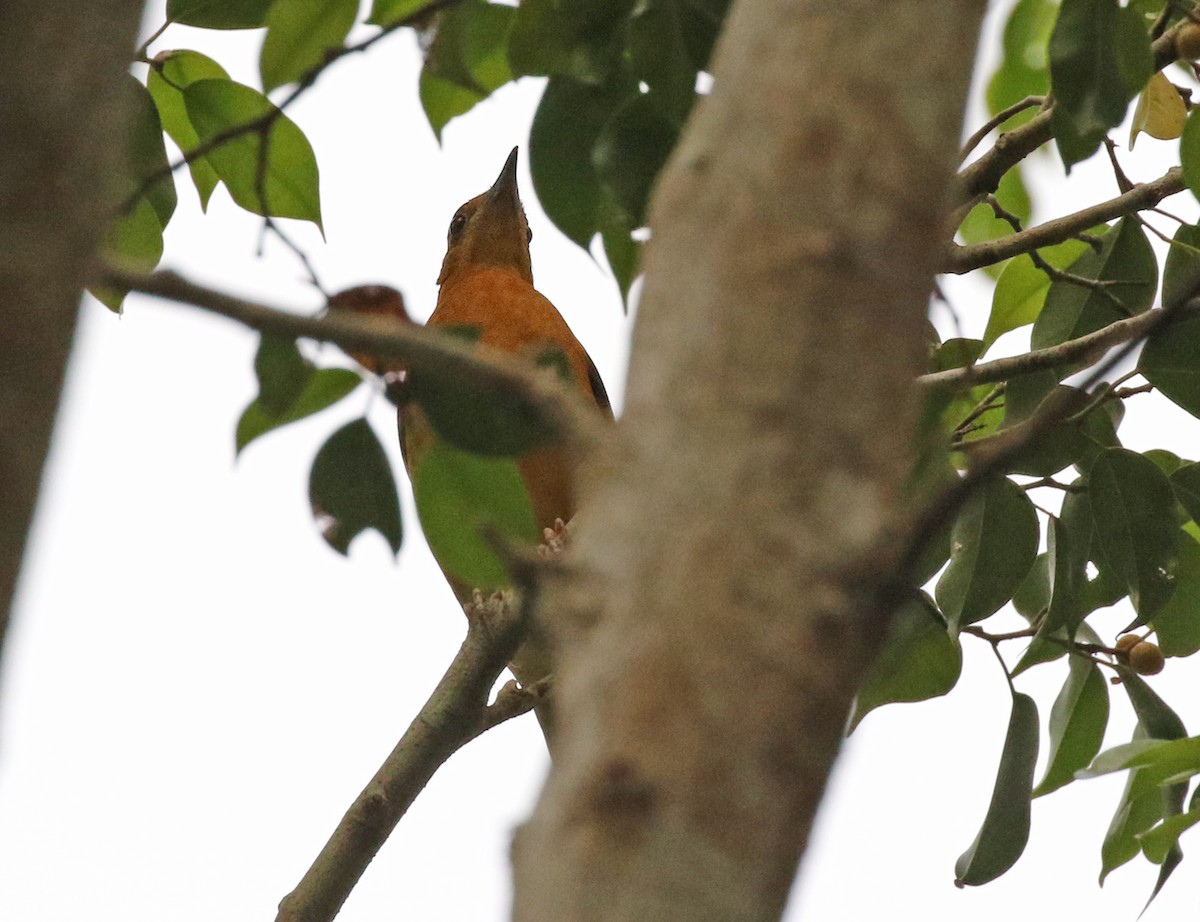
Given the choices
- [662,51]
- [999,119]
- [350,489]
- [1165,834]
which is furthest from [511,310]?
[350,489]

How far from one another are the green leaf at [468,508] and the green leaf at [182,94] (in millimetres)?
1192

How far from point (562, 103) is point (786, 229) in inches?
50.0

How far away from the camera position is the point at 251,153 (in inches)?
94.7

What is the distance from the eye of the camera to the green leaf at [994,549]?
261 centimetres

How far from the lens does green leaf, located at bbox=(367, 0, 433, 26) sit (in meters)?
2.26

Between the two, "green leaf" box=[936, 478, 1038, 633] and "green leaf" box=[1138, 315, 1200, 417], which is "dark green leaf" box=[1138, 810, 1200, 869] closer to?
"green leaf" box=[936, 478, 1038, 633]

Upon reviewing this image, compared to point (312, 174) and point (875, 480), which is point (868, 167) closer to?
point (875, 480)

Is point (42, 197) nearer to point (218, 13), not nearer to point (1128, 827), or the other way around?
point (218, 13)

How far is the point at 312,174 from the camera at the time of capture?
2439mm

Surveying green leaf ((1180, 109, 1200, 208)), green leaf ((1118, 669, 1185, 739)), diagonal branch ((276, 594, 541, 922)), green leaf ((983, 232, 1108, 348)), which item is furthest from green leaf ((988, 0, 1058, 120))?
diagonal branch ((276, 594, 541, 922))

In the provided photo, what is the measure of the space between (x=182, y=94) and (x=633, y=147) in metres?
0.96

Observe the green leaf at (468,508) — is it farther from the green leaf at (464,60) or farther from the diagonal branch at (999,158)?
the diagonal branch at (999,158)

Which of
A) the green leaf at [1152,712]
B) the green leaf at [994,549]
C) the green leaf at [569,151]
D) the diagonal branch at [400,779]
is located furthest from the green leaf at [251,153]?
the green leaf at [1152,712]

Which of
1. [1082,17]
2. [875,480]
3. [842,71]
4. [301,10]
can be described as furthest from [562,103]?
[875,480]
